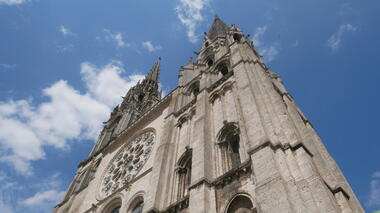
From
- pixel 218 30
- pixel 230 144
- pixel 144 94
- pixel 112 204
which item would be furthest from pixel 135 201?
pixel 144 94

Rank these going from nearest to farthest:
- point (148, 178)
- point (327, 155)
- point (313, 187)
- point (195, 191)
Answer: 1. point (313, 187)
2. point (195, 191)
3. point (327, 155)
4. point (148, 178)

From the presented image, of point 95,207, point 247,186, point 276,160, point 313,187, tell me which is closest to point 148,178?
point 95,207

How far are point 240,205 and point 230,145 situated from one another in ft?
10.6

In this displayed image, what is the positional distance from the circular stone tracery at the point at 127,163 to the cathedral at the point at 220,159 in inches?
2.7

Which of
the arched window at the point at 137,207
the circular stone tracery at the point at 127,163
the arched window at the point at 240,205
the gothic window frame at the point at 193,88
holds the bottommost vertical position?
the arched window at the point at 240,205

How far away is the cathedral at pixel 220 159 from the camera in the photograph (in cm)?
779

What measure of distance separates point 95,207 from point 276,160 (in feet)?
32.8

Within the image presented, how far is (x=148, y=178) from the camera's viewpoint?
1367cm

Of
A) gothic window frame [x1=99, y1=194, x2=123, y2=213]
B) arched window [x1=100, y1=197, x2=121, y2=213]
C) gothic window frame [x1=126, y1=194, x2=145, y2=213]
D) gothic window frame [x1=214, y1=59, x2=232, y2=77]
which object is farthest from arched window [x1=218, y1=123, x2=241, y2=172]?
gothic window frame [x1=214, y1=59, x2=232, y2=77]

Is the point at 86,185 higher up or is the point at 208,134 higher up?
the point at 86,185

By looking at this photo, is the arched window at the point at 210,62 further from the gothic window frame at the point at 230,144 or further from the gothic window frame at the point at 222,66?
the gothic window frame at the point at 230,144

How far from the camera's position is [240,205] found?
8539 millimetres

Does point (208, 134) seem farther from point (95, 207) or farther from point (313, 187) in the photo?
point (95, 207)

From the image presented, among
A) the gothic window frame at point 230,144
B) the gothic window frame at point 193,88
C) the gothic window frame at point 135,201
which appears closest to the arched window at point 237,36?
the gothic window frame at point 193,88
